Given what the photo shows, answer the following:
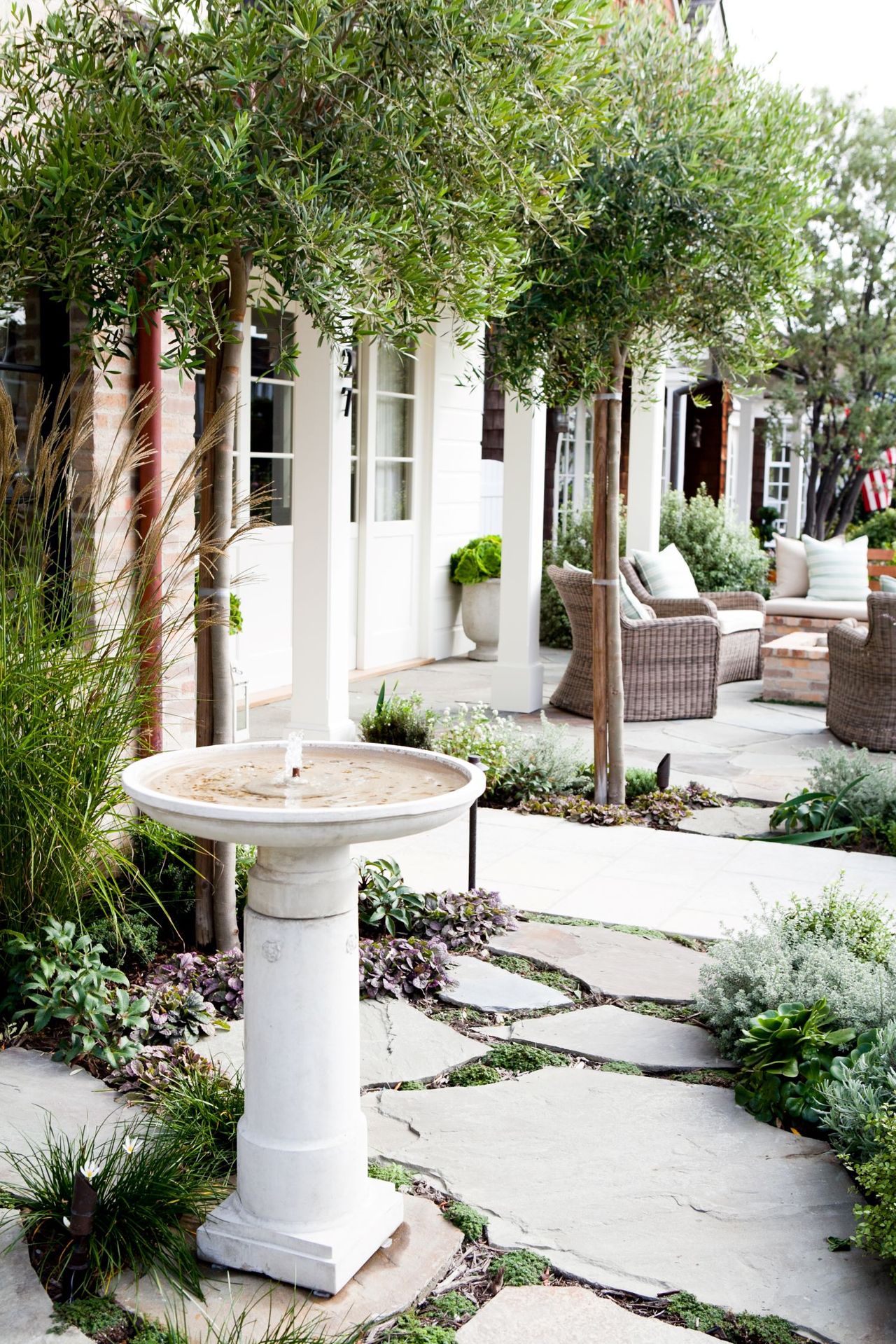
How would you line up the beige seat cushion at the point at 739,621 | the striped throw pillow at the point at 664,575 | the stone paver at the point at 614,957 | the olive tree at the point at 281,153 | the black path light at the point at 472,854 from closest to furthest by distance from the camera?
1. the olive tree at the point at 281,153
2. the stone paver at the point at 614,957
3. the black path light at the point at 472,854
4. the striped throw pillow at the point at 664,575
5. the beige seat cushion at the point at 739,621

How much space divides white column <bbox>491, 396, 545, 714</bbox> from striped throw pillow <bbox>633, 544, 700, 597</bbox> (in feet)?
3.15

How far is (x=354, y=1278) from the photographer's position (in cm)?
228

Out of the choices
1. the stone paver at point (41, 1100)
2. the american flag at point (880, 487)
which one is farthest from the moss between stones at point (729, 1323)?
the american flag at point (880, 487)

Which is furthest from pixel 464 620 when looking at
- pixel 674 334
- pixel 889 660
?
pixel 674 334

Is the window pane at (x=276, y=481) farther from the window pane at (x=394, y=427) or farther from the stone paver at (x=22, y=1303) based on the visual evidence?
the stone paver at (x=22, y=1303)

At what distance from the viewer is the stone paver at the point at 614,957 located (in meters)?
3.67

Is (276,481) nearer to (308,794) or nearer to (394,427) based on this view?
(394,427)

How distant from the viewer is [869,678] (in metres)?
7.09

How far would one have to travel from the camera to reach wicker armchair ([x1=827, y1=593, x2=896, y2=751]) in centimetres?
694

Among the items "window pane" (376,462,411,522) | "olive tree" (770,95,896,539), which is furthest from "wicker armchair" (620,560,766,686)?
"olive tree" (770,95,896,539)

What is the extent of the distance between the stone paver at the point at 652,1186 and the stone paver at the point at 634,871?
4.24 feet

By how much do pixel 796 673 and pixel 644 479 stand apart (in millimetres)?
2354

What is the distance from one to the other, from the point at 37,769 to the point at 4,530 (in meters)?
0.61

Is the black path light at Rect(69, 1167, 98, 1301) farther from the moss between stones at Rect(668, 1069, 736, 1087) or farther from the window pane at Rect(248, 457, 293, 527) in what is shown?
the window pane at Rect(248, 457, 293, 527)
